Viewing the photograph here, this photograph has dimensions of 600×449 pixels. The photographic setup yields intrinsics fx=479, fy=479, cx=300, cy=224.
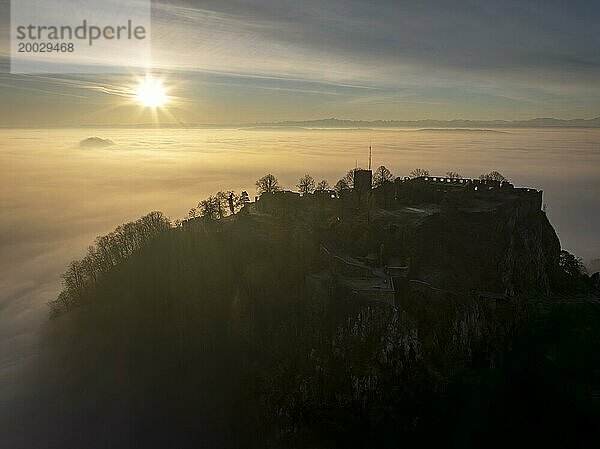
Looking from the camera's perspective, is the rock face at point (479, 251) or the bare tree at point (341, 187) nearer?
the rock face at point (479, 251)

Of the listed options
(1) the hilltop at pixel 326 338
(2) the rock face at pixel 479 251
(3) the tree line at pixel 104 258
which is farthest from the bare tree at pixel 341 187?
(3) the tree line at pixel 104 258

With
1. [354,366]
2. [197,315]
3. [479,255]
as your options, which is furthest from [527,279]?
[197,315]

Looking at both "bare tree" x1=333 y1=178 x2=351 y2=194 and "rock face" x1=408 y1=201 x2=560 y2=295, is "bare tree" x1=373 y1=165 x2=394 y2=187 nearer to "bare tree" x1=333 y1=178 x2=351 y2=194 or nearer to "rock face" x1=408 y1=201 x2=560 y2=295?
"bare tree" x1=333 y1=178 x2=351 y2=194

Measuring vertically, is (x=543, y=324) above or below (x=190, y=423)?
above

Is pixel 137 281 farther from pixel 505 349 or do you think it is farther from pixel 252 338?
pixel 505 349

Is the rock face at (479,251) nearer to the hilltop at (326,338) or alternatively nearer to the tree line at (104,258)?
the hilltop at (326,338)

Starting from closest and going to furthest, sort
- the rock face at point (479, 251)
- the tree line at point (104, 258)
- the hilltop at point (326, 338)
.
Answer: the hilltop at point (326, 338)
the rock face at point (479, 251)
the tree line at point (104, 258)

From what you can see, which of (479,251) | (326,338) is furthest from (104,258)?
(479,251)
